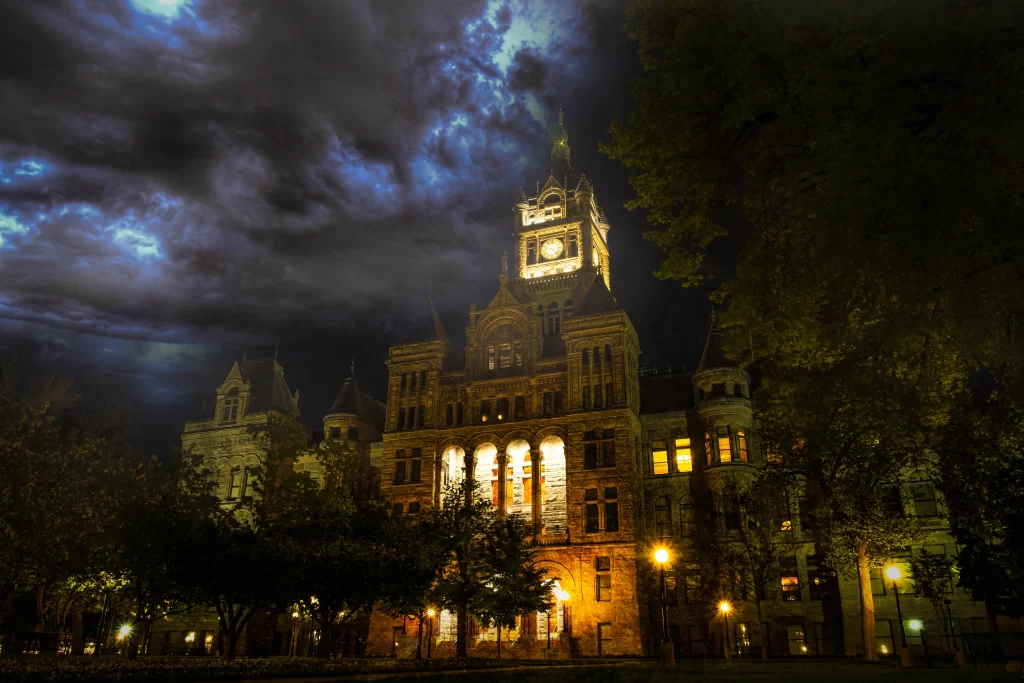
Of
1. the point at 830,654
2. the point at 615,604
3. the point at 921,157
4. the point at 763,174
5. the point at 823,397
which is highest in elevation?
the point at 763,174

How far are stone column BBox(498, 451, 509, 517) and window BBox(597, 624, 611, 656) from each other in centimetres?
1022

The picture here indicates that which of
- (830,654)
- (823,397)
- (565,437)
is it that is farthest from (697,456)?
(823,397)

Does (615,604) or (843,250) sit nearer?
(843,250)

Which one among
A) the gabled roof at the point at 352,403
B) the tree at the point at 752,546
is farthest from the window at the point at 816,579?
the gabled roof at the point at 352,403

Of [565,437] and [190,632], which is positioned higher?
[565,437]

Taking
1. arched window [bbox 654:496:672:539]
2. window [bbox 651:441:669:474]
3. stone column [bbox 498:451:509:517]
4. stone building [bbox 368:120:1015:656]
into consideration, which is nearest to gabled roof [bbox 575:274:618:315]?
stone building [bbox 368:120:1015:656]

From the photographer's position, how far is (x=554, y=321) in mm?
70062

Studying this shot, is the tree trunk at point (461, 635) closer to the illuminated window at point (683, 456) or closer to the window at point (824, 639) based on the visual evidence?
the illuminated window at point (683, 456)

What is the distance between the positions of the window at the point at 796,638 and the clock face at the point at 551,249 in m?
42.7

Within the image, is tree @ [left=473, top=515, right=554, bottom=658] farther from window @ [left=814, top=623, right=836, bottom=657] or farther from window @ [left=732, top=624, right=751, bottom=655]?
window @ [left=814, top=623, right=836, bottom=657]

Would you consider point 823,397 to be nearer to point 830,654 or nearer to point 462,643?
point 462,643

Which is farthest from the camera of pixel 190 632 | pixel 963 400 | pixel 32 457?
pixel 190 632

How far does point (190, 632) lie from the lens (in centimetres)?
5456

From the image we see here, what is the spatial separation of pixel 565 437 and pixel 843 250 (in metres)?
38.0
